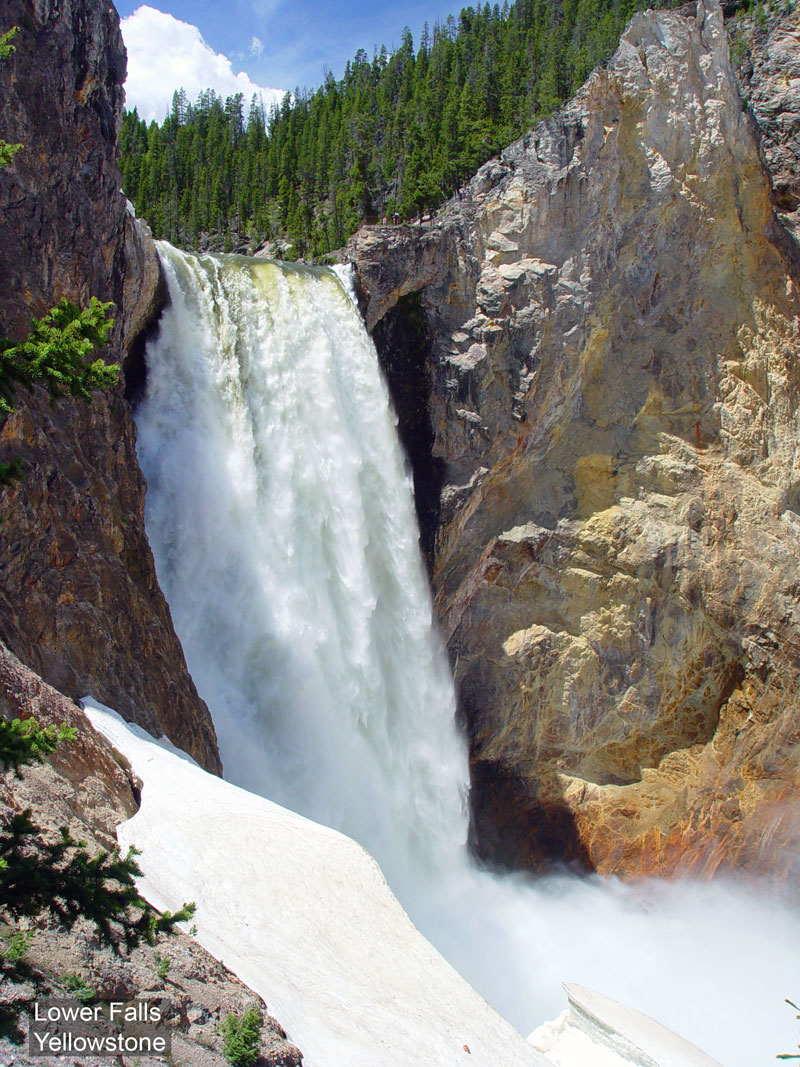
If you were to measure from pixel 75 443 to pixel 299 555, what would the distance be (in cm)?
590

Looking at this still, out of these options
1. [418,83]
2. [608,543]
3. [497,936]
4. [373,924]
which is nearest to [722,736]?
[608,543]

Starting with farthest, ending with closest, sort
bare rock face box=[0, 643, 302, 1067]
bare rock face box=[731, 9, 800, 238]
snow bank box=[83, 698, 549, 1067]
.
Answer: bare rock face box=[731, 9, 800, 238], snow bank box=[83, 698, 549, 1067], bare rock face box=[0, 643, 302, 1067]

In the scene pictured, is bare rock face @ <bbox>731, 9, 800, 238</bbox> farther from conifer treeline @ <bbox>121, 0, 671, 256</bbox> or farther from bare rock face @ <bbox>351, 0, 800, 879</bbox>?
conifer treeline @ <bbox>121, 0, 671, 256</bbox>

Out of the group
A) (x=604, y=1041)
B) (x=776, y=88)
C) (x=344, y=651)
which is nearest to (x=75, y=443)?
(x=344, y=651)

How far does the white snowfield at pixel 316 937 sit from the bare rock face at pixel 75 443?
138cm

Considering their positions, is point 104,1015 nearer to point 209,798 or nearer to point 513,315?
point 209,798

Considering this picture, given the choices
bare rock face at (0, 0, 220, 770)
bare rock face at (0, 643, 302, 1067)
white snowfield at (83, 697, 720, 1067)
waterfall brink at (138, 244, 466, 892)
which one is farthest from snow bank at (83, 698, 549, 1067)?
waterfall brink at (138, 244, 466, 892)

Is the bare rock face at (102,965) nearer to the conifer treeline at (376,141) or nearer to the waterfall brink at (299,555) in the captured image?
the waterfall brink at (299,555)

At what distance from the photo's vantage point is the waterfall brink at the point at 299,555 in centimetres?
1505

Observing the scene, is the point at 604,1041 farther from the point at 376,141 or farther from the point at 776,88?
the point at 376,141

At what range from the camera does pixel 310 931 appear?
24.2ft

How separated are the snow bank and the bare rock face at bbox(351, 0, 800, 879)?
37.9 feet

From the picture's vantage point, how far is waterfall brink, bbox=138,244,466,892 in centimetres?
1505

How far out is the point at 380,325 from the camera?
19734 mm
